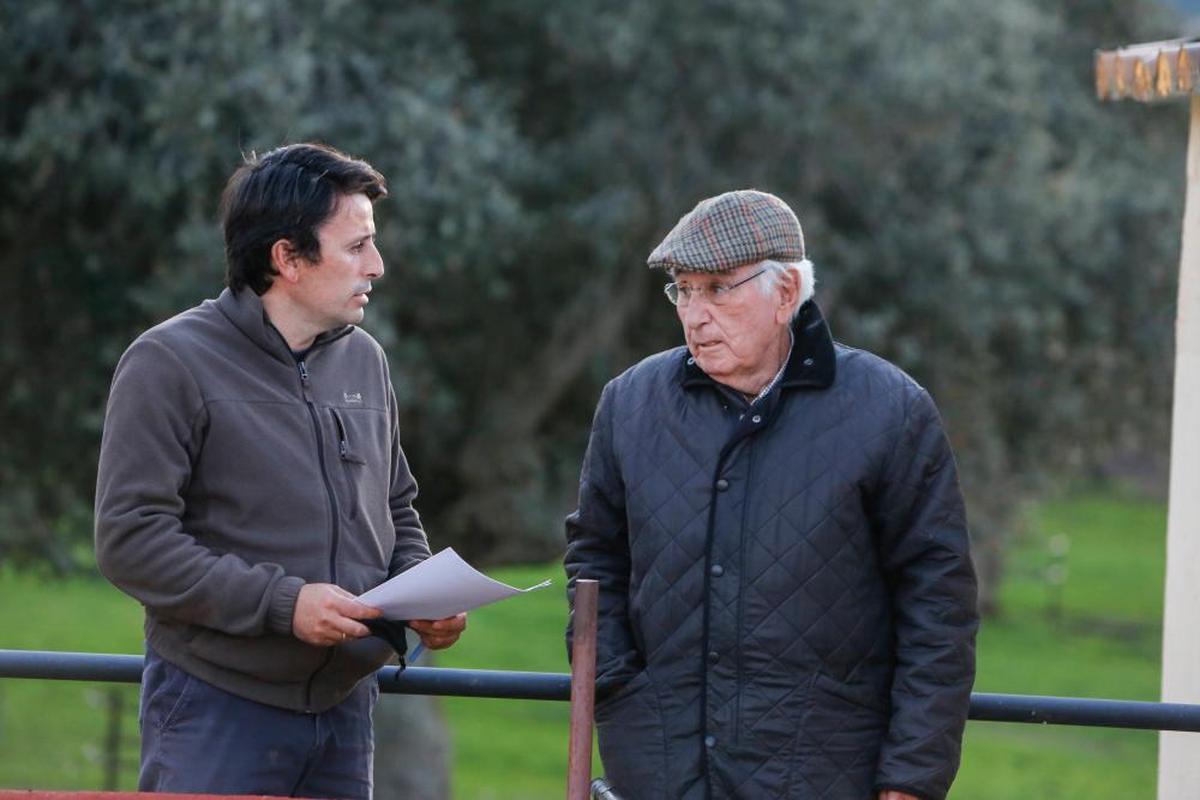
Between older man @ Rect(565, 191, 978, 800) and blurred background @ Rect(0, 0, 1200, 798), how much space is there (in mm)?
4187

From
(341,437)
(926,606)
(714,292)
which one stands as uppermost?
(714,292)

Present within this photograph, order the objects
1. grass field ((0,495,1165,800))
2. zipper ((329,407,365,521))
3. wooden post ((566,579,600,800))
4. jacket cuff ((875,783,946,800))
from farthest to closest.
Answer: grass field ((0,495,1165,800)) → zipper ((329,407,365,521)) → jacket cuff ((875,783,946,800)) → wooden post ((566,579,600,800))

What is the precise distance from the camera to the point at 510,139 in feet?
24.6

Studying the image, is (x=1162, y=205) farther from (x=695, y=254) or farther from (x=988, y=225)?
(x=695, y=254)

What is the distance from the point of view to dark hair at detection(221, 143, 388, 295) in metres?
3.09

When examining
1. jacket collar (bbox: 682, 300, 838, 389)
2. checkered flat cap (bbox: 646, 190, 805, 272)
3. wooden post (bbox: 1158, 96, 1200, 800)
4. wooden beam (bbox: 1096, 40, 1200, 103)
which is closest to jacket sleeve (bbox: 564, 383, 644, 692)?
jacket collar (bbox: 682, 300, 838, 389)

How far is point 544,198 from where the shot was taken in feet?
26.3

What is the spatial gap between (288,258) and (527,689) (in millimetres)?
857

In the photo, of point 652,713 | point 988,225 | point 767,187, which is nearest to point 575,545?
point 652,713

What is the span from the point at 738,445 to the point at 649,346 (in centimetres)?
549

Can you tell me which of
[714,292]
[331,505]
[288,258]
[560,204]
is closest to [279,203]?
[288,258]

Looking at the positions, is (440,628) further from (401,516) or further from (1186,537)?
(1186,537)

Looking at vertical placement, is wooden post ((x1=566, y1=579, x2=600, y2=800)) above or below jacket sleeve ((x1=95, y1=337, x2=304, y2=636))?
below

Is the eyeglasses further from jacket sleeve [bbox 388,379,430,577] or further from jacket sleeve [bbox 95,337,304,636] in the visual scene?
jacket sleeve [bbox 95,337,304,636]
